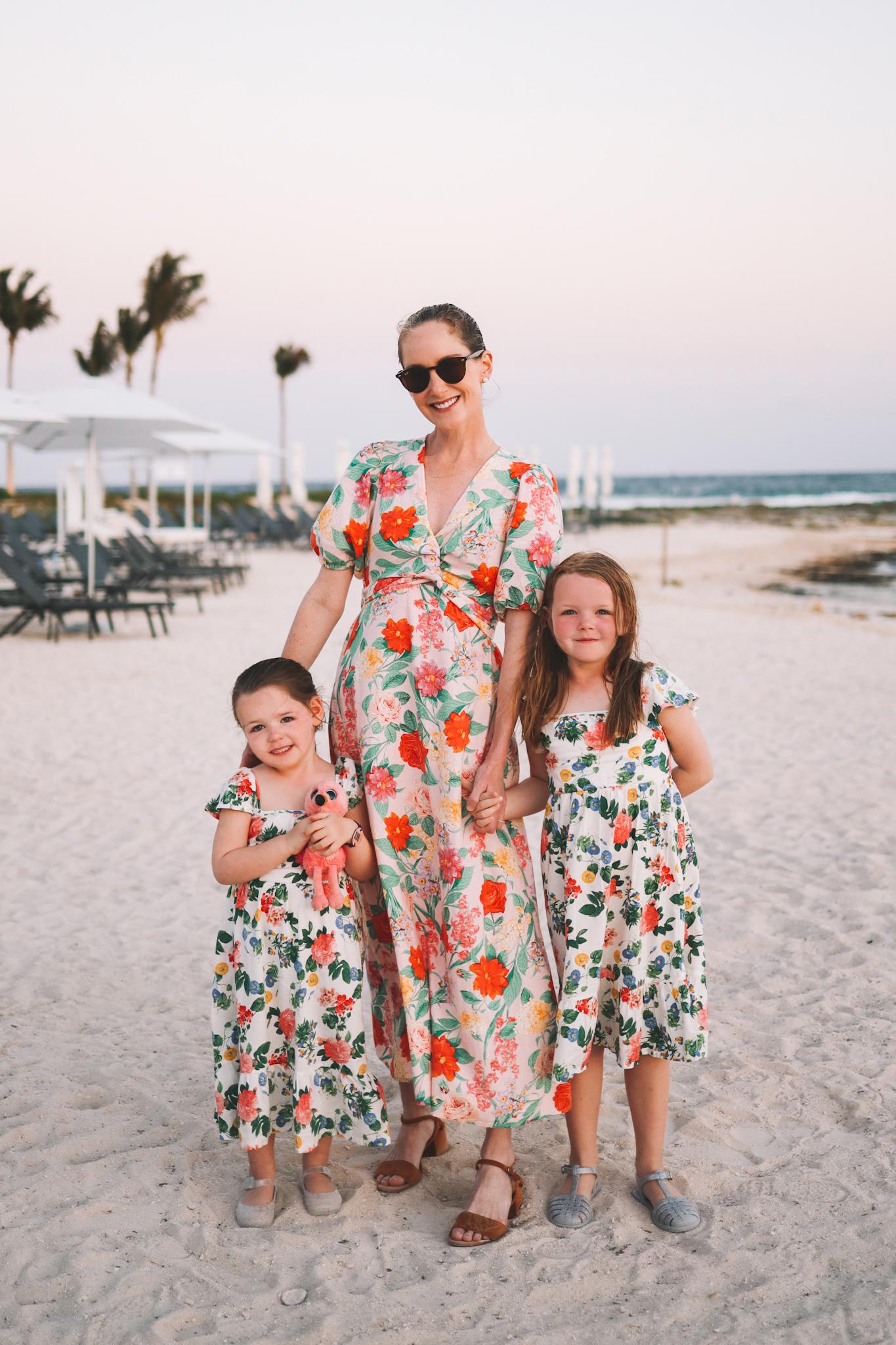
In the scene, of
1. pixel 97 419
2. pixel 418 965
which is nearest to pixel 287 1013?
pixel 418 965

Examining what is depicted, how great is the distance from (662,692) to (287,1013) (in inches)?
39.5

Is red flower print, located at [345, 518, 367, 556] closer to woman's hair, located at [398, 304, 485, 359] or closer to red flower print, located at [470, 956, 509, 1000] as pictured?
woman's hair, located at [398, 304, 485, 359]

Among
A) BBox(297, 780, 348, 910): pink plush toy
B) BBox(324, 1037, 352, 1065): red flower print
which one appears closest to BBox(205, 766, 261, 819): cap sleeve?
BBox(297, 780, 348, 910): pink plush toy

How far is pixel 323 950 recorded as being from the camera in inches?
90.7

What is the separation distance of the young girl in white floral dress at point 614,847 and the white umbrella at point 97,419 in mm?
10063

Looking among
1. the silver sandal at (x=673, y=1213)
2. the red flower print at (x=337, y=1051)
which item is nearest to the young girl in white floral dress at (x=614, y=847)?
the silver sandal at (x=673, y=1213)

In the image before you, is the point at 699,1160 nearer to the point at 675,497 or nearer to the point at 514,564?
the point at 514,564

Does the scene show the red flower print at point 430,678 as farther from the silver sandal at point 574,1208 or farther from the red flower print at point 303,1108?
the silver sandal at point 574,1208

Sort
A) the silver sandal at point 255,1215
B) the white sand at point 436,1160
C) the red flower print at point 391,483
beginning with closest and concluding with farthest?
the white sand at point 436,1160
the silver sandal at point 255,1215
the red flower print at point 391,483

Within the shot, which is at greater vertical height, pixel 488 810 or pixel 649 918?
pixel 488 810

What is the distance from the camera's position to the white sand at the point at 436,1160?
210 centimetres

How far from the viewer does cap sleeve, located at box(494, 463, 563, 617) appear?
94.0 inches

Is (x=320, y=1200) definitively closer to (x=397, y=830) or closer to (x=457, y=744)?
(x=397, y=830)

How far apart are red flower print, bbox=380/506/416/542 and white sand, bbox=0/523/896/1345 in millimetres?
593
